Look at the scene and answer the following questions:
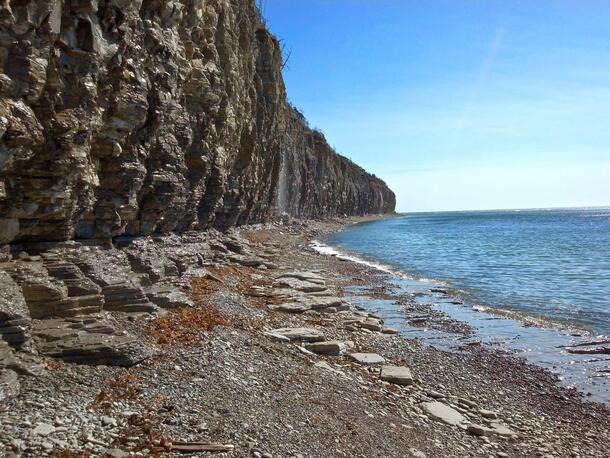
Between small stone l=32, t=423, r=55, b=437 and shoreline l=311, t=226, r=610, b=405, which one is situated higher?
small stone l=32, t=423, r=55, b=437

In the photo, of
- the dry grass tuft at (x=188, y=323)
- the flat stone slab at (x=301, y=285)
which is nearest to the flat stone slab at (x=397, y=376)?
the dry grass tuft at (x=188, y=323)

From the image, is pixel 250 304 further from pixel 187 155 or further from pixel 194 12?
pixel 194 12

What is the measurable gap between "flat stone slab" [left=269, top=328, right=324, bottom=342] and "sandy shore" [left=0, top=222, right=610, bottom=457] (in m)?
0.05

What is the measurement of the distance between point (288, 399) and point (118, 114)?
11.0m

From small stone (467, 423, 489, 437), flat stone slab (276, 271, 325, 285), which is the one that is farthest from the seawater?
small stone (467, 423, 489, 437)

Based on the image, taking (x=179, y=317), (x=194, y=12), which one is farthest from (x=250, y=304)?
(x=194, y=12)

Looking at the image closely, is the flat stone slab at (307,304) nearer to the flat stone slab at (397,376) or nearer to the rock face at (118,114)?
the flat stone slab at (397,376)

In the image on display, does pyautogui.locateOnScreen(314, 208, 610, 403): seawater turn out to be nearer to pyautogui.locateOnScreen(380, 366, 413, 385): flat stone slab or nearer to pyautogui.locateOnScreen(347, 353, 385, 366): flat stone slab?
pyautogui.locateOnScreen(347, 353, 385, 366): flat stone slab

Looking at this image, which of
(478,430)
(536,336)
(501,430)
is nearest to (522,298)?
(536,336)

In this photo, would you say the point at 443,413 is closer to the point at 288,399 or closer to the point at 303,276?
the point at 288,399

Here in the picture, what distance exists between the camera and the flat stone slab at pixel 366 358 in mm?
13992

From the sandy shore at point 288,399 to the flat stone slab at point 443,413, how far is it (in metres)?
0.05

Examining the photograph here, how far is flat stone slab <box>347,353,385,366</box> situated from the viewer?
14.0m

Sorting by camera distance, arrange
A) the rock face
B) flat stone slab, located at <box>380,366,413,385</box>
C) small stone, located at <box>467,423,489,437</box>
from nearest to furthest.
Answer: small stone, located at <box>467,423,489,437</box> → the rock face → flat stone slab, located at <box>380,366,413,385</box>
